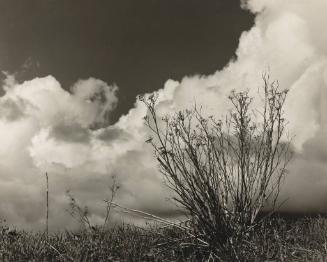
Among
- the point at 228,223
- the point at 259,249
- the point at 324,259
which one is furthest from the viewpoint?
the point at 228,223

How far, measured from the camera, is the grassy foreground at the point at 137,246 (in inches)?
304

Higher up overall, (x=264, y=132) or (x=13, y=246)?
(x=264, y=132)

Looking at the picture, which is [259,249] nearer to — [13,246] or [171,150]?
[171,150]

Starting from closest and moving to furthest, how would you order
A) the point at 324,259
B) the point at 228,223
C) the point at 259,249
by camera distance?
the point at 324,259 < the point at 259,249 < the point at 228,223

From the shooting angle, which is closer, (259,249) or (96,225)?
(259,249)

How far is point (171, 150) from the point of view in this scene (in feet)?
28.9

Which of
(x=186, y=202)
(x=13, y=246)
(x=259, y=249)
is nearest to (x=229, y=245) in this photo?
(x=259, y=249)

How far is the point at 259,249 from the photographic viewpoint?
25.8ft

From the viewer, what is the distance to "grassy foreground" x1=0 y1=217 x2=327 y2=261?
7711 mm

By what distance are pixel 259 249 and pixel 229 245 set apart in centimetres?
46

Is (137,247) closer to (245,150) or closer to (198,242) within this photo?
(198,242)

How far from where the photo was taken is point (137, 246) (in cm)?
817

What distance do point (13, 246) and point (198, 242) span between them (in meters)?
2.74

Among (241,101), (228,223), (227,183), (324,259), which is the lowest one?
(324,259)
